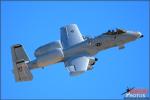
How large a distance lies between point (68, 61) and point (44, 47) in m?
2.92

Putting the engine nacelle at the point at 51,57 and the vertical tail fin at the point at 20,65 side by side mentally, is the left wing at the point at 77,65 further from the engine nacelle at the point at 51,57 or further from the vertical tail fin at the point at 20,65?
the vertical tail fin at the point at 20,65

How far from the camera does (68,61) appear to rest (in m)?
45.9

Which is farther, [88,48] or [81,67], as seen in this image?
[88,48]

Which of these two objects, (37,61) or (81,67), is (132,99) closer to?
(81,67)

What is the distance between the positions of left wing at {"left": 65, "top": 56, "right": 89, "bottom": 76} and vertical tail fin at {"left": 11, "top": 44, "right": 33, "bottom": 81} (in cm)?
410

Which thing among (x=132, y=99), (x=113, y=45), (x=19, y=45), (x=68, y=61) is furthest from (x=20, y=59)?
(x=132, y=99)

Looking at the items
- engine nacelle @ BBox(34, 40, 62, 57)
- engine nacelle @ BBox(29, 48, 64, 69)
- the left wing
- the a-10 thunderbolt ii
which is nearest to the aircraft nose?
the a-10 thunderbolt ii

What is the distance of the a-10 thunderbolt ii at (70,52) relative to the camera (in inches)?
1764

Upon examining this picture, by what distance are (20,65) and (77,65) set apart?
5.90 meters

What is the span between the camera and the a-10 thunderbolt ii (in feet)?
147

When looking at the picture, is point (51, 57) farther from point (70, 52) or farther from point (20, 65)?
point (20, 65)

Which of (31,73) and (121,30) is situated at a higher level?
(121,30)

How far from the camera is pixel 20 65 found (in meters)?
45.0

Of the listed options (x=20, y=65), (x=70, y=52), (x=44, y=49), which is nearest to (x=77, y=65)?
(x=70, y=52)
